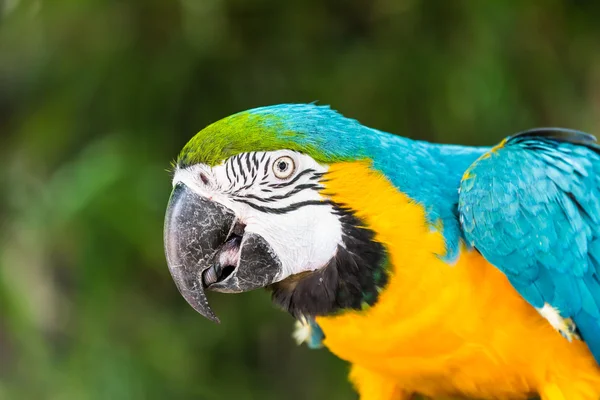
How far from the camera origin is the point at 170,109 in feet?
6.24

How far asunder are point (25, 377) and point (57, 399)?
0.47ft

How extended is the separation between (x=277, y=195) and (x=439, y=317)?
0.32 meters

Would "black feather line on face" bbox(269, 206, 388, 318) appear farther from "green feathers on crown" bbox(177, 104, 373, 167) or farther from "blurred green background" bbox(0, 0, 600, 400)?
"blurred green background" bbox(0, 0, 600, 400)

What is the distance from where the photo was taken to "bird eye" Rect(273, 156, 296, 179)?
0.93 m

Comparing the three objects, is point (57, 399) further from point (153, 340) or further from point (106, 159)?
point (106, 159)

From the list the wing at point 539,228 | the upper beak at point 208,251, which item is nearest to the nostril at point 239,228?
the upper beak at point 208,251

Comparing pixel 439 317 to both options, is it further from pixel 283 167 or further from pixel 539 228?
pixel 283 167

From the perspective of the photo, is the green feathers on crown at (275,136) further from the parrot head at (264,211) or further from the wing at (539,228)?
the wing at (539,228)

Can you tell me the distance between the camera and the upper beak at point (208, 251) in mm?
916

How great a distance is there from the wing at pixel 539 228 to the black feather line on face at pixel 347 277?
16 centimetres

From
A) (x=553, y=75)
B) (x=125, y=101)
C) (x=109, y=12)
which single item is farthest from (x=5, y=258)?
(x=553, y=75)

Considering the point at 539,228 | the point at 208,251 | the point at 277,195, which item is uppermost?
the point at 539,228

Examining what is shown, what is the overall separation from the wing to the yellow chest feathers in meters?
0.05

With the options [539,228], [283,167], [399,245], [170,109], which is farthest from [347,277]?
[170,109]
